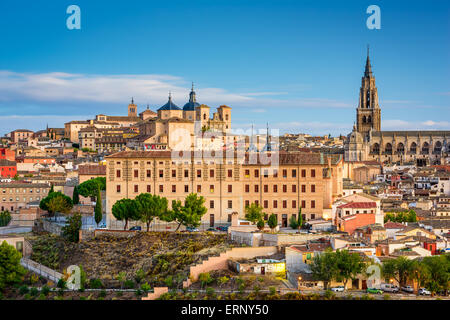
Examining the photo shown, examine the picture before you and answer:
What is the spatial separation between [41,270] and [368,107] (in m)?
91.8

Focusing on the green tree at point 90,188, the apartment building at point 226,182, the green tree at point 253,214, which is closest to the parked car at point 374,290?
the green tree at point 253,214

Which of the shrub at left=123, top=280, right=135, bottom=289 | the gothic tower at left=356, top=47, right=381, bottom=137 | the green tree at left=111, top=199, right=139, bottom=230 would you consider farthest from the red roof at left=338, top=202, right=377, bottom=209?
the gothic tower at left=356, top=47, right=381, bottom=137

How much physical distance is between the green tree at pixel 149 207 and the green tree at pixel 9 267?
7.02 meters

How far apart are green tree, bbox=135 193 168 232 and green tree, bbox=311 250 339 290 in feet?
37.6

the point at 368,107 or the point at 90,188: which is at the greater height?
the point at 368,107

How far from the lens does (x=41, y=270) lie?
117 feet

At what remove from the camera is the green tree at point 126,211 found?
37125 millimetres

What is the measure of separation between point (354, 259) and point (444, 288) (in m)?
3.97

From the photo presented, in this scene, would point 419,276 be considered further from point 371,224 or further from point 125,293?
point 125,293

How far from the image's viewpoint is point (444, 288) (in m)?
28.0

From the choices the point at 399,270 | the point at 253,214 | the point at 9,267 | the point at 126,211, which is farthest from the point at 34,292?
the point at 399,270

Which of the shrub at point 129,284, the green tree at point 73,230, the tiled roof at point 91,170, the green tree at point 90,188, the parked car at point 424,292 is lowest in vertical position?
the shrub at point 129,284

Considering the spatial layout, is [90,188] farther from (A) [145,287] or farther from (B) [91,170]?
(A) [145,287]

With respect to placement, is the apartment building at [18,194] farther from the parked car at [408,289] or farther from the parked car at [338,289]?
the parked car at [408,289]
